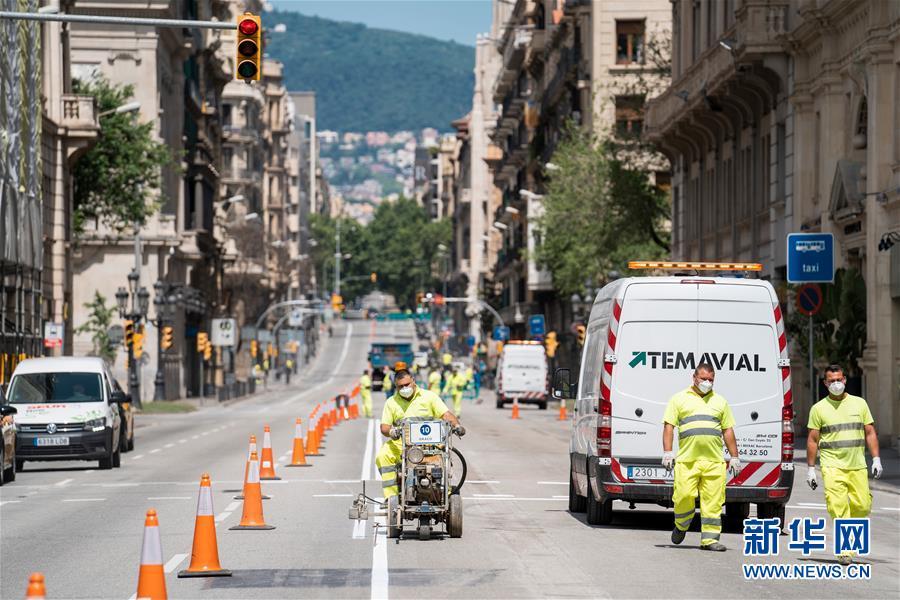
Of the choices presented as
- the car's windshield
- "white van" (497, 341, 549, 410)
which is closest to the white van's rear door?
the car's windshield

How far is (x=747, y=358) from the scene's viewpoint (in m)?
18.4

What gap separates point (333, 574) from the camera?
47.5 feet

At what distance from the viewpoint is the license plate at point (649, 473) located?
18.3m

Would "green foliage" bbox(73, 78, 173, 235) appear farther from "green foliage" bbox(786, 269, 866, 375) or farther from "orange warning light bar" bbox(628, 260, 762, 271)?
"orange warning light bar" bbox(628, 260, 762, 271)

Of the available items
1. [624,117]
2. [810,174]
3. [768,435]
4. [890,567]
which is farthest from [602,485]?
[624,117]

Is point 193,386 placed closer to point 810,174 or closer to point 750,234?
point 750,234

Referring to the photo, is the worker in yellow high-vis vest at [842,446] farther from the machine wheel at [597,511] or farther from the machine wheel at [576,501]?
the machine wheel at [576,501]

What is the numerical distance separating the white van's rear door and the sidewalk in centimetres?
766

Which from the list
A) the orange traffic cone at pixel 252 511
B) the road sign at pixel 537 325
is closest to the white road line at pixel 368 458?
the orange traffic cone at pixel 252 511

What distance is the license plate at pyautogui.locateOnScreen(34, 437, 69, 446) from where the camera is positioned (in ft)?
98.9

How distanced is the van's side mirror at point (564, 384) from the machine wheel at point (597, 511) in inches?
67.2

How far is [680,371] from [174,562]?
565cm

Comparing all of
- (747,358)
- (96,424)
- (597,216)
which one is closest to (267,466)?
(96,424)

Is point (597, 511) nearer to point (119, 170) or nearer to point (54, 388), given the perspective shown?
point (54, 388)
